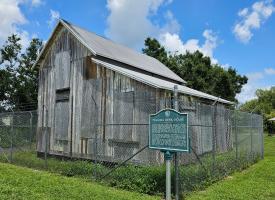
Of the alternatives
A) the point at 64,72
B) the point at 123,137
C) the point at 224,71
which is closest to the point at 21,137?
the point at 64,72

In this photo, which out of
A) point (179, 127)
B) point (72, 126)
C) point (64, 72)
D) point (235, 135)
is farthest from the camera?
point (64, 72)

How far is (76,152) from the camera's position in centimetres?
1510

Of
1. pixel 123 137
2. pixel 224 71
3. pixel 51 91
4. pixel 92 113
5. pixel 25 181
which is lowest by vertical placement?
pixel 25 181

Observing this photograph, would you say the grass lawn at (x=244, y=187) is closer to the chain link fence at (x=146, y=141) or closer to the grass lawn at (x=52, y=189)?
the chain link fence at (x=146, y=141)

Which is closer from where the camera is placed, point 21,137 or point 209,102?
point 21,137

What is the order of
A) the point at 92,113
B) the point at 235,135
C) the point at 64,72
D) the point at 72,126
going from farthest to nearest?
the point at 64,72 < the point at 72,126 < the point at 92,113 < the point at 235,135

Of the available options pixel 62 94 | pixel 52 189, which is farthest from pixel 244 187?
pixel 62 94

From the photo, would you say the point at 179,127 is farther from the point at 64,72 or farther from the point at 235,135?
the point at 64,72

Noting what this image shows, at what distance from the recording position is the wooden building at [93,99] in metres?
12.5

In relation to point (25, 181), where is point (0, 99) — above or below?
above

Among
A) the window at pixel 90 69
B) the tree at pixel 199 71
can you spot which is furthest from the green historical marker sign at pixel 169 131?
the tree at pixel 199 71

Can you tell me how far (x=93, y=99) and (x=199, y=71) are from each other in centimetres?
2298

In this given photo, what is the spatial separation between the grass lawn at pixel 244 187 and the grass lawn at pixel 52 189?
5.81 ft

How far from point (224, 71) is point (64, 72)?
972 inches
